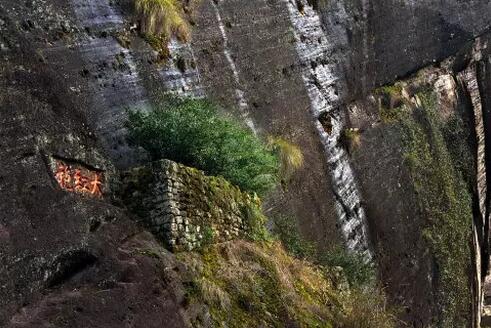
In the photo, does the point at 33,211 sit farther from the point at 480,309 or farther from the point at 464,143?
the point at 480,309

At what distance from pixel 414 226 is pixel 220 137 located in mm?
6596

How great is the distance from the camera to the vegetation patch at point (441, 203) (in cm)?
1378

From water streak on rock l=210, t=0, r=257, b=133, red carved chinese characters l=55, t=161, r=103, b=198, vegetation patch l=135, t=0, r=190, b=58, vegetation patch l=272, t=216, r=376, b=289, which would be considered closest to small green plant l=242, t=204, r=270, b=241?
vegetation patch l=272, t=216, r=376, b=289

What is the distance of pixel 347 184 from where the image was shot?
12180mm

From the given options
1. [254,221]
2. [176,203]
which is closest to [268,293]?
[254,221]

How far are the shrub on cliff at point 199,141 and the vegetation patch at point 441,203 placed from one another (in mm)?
Answer: 6078

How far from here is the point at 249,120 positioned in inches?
420

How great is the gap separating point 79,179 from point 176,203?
0.98 metres

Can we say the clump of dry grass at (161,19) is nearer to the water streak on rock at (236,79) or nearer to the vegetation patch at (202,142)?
the water streak on rock at (236,79)

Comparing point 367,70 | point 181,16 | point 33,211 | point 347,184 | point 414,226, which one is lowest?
point 414,226

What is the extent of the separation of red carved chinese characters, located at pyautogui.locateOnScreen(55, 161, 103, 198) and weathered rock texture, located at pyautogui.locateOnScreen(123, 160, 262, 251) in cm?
36

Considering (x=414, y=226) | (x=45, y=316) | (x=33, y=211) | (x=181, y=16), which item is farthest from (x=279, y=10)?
(x=45, y=316)

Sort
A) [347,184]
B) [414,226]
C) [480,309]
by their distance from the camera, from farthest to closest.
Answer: [480,309] → [414,226] → [347,184]

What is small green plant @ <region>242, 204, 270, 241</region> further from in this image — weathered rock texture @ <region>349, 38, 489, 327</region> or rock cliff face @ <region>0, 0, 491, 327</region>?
weathered rock texture @ <region>349, 38, 489, 327</region>
